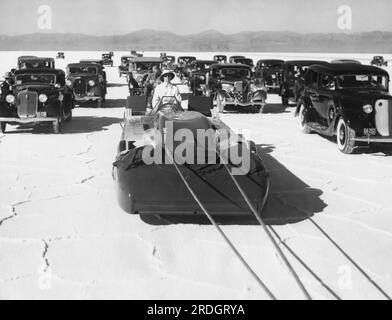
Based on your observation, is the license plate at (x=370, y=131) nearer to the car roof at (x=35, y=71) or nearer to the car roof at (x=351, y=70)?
the car roof at (x=351, y=70)

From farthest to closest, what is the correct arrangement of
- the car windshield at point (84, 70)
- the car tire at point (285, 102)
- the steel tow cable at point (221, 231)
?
1. the car windshield at point (84, 70)
2. the car tire at point (285, 102)
3. the steel tow cable at point (221, 231)

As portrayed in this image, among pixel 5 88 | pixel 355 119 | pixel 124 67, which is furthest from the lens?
Result: pixel 124 67

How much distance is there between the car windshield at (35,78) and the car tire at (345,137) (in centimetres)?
741

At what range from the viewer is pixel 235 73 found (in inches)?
649

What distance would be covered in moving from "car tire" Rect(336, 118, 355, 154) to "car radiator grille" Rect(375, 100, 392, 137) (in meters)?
0.49

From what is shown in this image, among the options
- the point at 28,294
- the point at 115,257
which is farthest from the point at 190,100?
the point at 28,294

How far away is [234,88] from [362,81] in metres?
5.55

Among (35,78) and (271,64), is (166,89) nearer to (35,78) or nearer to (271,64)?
(35,78)

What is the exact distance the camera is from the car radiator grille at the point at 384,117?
8898 mm

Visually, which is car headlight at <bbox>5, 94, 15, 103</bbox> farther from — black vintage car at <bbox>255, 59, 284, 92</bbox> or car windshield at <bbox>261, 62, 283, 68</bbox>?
car windshield at <bbox>261, 62, 283, 68</bbox>

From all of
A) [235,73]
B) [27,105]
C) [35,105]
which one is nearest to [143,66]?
[235,73]

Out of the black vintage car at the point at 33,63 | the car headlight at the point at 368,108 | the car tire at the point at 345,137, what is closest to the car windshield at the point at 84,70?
the black vintage car at the point at 33,63

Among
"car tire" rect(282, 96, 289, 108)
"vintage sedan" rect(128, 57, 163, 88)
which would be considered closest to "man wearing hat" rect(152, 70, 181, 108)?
"car tire" rect(282, 96, 289, 108)

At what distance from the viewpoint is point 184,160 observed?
5.28 meters
